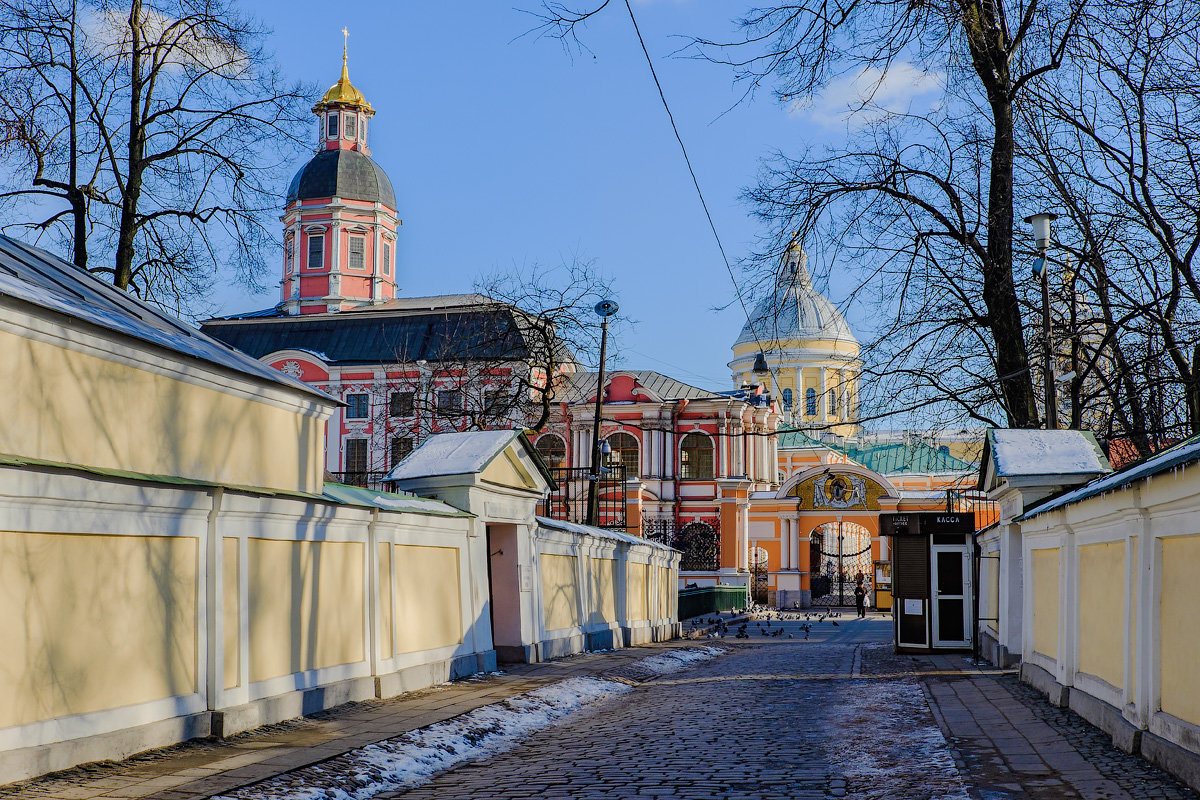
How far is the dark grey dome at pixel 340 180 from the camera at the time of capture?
72.0m

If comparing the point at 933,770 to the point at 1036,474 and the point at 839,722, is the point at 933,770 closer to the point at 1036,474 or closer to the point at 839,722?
the point at 839,722

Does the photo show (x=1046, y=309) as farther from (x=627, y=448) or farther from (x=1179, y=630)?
(x=627, y=448)

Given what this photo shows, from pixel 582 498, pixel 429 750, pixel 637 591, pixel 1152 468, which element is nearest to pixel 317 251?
pixel 582 498

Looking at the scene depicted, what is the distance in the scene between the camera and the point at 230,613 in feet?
34.6

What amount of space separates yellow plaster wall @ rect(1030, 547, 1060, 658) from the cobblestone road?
60 centimetres

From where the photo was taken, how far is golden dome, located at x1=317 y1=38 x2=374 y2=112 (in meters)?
74.5

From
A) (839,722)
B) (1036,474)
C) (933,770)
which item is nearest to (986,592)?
(1036,474)

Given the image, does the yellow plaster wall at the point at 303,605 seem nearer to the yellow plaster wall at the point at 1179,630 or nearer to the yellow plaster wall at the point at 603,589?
the yellow plaster wall at the point at 1179,630

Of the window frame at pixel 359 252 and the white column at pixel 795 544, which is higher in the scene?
the window frame at pixel 359 252

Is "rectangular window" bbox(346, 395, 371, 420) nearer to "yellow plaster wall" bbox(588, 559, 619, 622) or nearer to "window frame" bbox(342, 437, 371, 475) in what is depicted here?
"window frame" bbox(342, 437, 371, 475)

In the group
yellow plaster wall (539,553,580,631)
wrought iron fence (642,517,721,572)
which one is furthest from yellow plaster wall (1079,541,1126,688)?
wrought iron fence (642,517,721,572)

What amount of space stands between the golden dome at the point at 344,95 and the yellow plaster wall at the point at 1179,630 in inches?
2815

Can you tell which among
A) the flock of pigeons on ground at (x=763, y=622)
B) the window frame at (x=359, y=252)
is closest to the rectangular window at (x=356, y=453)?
the window frame at (x=359, y=252)

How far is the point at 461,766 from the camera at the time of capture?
32.0 ft
